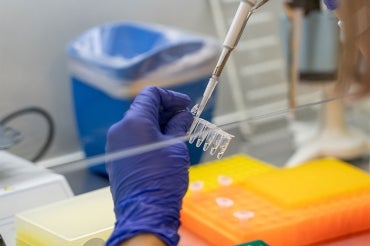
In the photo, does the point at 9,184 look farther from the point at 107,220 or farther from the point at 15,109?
the point at 15,109

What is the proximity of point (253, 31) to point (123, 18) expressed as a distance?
17.9 inches

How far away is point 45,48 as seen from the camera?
2074 mm

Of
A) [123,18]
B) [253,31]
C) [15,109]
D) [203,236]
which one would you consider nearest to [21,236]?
[203,236]

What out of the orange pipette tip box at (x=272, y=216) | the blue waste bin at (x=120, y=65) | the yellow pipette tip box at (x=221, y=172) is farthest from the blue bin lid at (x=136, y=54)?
the orange pipette tip box at (x=272, y=216)

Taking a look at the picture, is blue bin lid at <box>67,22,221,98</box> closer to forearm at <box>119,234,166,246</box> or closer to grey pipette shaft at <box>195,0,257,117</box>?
grey pipette shaft at <box>195,0,257,117</box>

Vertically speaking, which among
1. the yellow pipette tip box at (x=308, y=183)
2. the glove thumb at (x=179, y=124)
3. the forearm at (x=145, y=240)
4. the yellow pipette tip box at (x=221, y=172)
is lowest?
the yellow pipette tip box at (x=221, y=172)

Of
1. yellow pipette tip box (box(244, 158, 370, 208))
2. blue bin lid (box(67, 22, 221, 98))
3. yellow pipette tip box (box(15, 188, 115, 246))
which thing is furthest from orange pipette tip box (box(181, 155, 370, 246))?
blue bin lid (box(67, 22, 221, 98))

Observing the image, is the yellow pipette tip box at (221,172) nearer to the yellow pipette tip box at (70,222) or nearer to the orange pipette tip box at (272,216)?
the orange pipette tip box at (272,216)

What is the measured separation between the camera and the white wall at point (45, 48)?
200 centimetres

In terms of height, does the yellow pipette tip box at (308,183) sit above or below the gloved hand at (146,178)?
below

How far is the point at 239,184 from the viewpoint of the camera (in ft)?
3.75

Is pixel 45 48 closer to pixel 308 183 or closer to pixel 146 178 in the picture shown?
pixel 308 183

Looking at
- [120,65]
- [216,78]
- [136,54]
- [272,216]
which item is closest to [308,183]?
[272,216]

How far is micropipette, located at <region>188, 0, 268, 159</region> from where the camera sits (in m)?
0.77
